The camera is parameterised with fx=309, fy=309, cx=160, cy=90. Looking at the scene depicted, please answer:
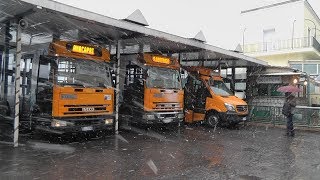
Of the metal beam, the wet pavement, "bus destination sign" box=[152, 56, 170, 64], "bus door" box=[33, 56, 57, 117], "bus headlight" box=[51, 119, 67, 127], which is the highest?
the metal beam

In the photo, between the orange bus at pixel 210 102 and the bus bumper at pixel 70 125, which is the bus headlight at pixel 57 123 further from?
the orange bus at pixel 210 102

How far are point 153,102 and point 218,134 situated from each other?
318 centimetres

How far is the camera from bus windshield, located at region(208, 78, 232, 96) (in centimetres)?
1510

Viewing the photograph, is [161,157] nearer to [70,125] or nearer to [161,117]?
[70,125]

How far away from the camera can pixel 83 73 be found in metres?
10.2

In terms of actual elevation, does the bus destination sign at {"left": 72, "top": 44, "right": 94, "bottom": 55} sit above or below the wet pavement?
above

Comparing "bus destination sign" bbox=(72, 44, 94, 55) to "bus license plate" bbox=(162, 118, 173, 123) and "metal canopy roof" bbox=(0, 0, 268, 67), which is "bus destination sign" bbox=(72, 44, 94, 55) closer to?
"metal canopy roof" bbox=(0, 0, 268, 67)

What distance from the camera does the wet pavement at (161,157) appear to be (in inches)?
274

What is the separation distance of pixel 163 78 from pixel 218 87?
3.65 m

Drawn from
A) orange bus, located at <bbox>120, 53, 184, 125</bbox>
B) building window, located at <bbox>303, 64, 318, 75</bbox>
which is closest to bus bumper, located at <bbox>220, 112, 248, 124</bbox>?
orange bus, located at <bbox>120, 53, 184, 125</bbox>

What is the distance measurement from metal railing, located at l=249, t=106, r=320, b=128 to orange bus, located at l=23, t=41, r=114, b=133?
9.97 m

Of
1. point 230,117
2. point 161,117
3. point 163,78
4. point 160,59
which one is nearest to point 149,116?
point 161,117

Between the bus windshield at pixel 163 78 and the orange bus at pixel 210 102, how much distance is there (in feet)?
5.96

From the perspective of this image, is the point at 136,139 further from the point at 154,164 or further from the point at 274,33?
the point at 274,33
